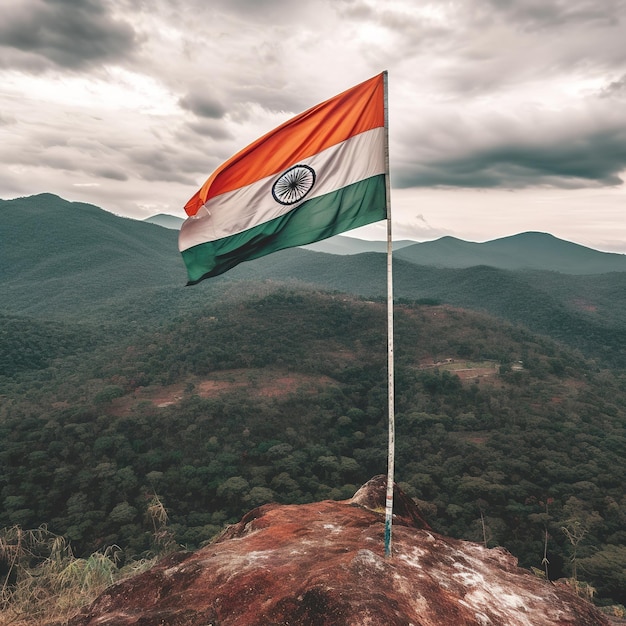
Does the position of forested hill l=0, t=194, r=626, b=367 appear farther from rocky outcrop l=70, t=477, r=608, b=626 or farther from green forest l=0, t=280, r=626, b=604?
rocky outcrop l=70, t=477, r=608, b=626

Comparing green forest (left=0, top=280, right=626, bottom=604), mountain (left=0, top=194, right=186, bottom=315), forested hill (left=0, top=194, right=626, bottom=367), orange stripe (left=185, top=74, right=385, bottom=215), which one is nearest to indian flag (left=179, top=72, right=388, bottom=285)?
orange stripe (left=185, top=74, right=385, bottom=215)

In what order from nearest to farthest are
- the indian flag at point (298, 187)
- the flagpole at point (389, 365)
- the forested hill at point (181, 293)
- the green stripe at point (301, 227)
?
the flagpole at point (389, 365) < the indian flag at point (298, 187) < the green stripe at point (301, 227) < the forested hill at point (181, 293)

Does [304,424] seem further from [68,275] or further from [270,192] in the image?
[68,275]

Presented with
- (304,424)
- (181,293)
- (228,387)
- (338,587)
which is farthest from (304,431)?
(181,293)

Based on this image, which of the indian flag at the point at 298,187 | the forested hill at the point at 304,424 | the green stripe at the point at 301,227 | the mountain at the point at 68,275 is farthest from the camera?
the mountain at the point at 68,275

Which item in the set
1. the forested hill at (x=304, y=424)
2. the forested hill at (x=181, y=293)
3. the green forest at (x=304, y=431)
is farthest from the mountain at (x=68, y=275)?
the green forest at (x=304, y=431)

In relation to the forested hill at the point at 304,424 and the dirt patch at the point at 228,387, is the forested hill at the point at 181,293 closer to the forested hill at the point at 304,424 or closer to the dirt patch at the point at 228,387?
the forested hill at the point at 304,424
